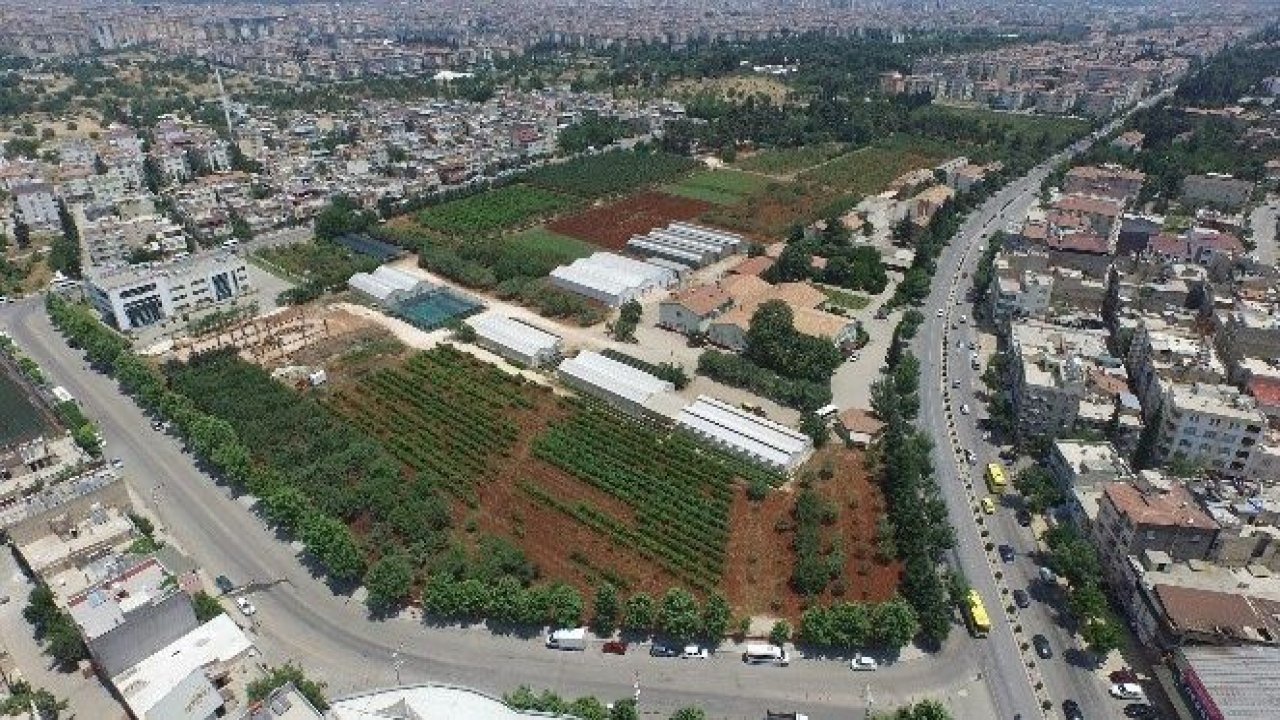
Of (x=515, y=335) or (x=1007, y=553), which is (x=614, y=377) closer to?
A: (x=515, y=335)

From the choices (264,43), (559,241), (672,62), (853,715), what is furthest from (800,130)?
(264,43)

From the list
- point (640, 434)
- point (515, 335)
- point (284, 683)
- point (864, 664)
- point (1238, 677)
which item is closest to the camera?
point (284, 683)

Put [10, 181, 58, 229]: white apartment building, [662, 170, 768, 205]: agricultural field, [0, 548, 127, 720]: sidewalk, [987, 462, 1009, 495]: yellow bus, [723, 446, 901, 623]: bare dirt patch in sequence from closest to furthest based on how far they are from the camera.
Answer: [0, 548, 127, 720]: sidewalk < [723, 446, 901, 623]: bare dirt patch < [987, 462, 1009, 495]: yellow bus < [10, 181, 58, 229]: white apartment building < [662, 170, 768, 205]: agricultural field

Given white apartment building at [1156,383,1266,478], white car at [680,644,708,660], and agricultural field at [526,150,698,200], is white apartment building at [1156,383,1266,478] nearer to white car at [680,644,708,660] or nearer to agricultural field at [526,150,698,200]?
white car at [680,644,708,660]

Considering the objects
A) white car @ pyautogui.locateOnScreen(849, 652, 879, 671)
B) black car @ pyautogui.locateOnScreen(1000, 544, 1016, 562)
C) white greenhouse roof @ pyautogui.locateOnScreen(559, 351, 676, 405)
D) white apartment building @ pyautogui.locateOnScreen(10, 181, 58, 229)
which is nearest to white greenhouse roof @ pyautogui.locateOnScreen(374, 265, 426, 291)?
white greenhouse roof @ pyautogui.locateOnScreen(559, 351, 676, 405)

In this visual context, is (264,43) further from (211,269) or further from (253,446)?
(253,446)

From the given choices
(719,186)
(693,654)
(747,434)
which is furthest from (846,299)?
(693,654)

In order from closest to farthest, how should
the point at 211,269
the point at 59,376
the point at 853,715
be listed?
the point at 853,715, the point at 59,376, the point at 211,269
